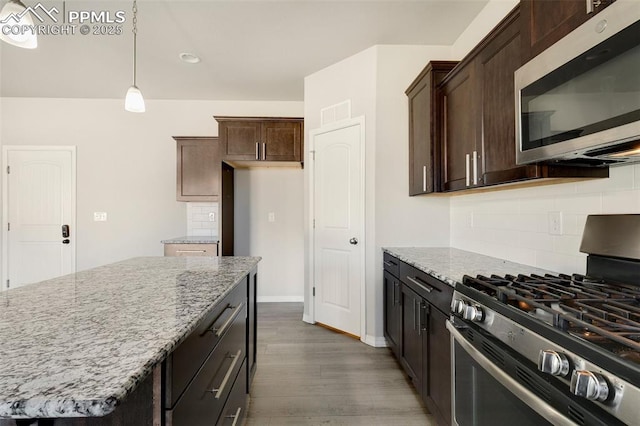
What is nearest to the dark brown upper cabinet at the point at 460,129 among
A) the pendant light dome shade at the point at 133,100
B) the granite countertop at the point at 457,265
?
the granite countertop at the point at 457,265

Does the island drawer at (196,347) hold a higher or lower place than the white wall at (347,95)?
lower

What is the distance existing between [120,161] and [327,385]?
4007mm

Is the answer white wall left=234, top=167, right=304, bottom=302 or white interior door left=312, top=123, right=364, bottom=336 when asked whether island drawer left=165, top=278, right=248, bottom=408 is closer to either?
white interior door left=312, top=123, right=364, bottom=336

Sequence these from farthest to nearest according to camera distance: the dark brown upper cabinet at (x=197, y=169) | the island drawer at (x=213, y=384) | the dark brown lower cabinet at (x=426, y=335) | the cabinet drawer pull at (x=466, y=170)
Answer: the dark brown upper cabinet at (x=197, y=169)
the cabinet drawer pull at (x=466, y=170)
the dark brown lower cabinet at (x=426, y=335)
the island drawer at (x=213, y=384)

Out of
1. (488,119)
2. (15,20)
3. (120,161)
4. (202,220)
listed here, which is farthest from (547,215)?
(120,161)

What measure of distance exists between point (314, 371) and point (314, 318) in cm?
102

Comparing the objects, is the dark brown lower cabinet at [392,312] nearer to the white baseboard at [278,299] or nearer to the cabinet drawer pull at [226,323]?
the cabinet drawer pull at [226,323]

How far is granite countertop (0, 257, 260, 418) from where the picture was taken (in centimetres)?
52

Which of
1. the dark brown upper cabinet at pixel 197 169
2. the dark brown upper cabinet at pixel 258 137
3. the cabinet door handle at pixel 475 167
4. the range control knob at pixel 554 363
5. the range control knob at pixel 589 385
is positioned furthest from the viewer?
the dark brown upper cabinet at pixel 197 169

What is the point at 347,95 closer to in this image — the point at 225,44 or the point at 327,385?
the point at 225,44

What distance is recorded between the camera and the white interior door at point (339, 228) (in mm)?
3033

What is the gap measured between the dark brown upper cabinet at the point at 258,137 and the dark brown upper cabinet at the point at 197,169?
0.99 feet

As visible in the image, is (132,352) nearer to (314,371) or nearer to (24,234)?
(314,371)

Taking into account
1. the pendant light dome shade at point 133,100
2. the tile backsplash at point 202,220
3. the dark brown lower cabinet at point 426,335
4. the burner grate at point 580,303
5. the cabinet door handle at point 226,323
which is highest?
the pendant light dome shade at point 133,100
